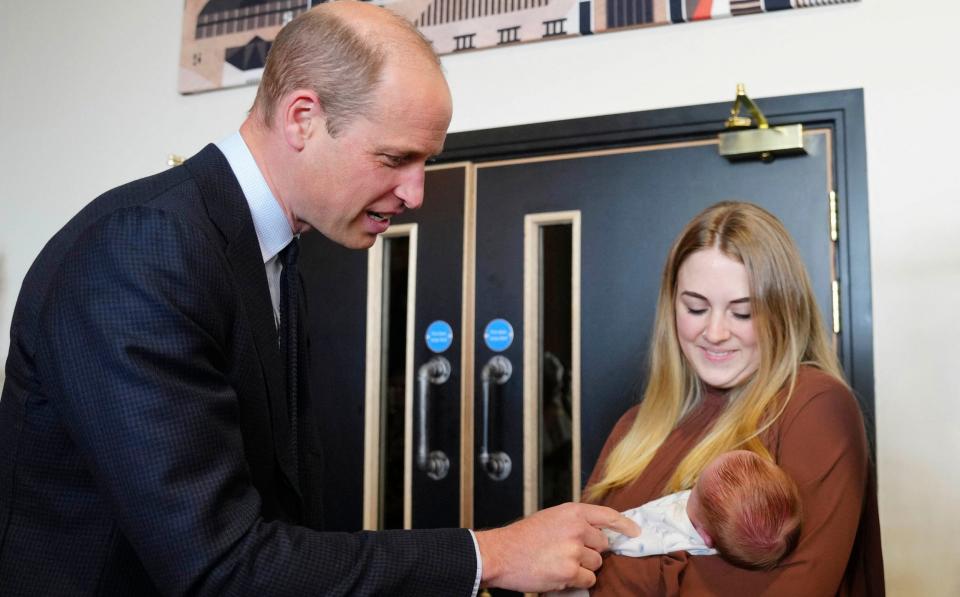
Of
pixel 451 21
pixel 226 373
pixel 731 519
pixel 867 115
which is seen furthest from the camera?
pixel 451 21

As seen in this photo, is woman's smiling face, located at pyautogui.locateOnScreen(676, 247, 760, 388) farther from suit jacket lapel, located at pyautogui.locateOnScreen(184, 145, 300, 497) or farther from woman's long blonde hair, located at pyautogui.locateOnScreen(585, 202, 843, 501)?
suit jacket lapel, located at pyautogui.locateOnScreen(184, 145, 300, 497)

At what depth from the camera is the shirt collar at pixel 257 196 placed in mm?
1478

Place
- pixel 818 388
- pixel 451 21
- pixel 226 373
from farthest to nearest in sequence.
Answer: pixel 451 21 < pixel 818 388 < pixel 226 373

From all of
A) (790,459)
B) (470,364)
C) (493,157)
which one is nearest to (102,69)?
(493,157)

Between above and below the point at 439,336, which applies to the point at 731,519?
below

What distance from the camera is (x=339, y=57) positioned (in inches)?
57.2

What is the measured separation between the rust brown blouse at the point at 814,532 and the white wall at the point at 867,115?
3.76ft

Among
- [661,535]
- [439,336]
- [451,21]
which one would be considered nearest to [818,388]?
[661,535]

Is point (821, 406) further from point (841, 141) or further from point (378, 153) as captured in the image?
point (841, 141)

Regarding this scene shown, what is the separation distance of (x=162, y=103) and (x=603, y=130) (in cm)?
195

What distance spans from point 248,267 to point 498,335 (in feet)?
6.36

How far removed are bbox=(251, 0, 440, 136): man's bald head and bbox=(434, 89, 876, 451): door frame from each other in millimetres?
1716

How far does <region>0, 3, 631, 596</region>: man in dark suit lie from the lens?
1.16 meters

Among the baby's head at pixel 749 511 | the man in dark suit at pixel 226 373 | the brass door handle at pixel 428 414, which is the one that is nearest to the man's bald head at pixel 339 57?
the man in dark suit at pixel 226 373
